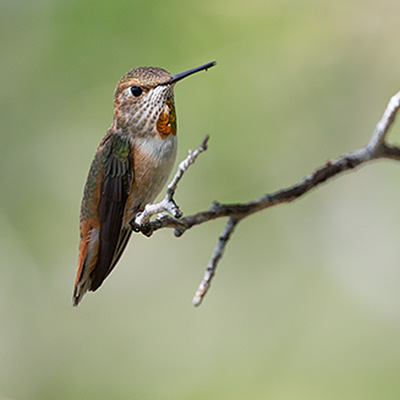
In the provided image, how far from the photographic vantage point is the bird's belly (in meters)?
1.97

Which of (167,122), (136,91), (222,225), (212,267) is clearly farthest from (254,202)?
(222,225)

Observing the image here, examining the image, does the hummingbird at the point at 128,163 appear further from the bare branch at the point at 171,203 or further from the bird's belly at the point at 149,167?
the bare branch at the point at 171,203

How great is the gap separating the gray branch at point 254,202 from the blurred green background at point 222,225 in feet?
6.53

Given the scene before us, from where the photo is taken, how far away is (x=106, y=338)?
5.23 meters

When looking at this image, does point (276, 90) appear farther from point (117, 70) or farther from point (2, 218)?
point (2, 218)

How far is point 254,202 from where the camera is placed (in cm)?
208

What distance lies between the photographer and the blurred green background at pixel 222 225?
14.2ft

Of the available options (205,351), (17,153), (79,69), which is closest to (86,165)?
(17,153)

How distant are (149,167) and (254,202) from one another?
1.24ft

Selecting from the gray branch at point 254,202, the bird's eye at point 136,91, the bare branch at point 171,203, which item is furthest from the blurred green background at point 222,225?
the bare branch at point 171,203

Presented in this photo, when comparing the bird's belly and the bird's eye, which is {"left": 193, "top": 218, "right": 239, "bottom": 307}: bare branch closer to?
the bird's belly

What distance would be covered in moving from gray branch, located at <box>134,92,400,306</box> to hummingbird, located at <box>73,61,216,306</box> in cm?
17

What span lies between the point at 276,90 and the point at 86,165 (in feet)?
5.40

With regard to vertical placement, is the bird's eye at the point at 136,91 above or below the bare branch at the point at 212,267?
above
